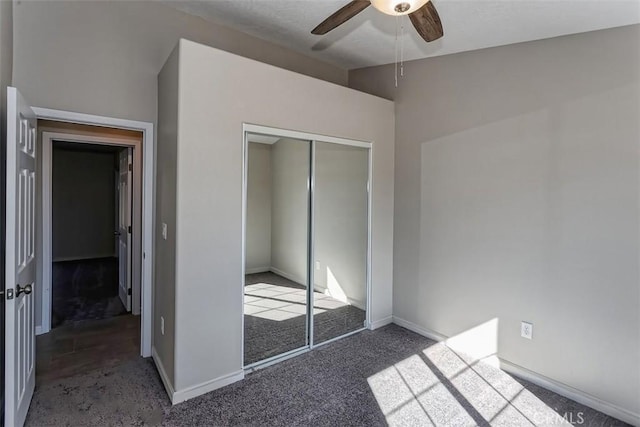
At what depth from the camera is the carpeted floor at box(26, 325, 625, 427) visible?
2154 millimetres

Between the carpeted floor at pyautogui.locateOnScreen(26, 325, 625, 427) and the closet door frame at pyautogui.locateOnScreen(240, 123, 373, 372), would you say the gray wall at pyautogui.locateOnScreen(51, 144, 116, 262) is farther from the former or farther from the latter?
the closet door frame at pyautogui.locateOnScreen(240, 123, 373, 372)

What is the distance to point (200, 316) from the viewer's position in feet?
7.86

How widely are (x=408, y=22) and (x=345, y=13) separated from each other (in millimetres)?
1128

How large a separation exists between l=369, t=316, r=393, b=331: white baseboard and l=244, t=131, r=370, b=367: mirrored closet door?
0.35ft

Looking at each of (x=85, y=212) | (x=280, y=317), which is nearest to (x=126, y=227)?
(x=280, y=317)

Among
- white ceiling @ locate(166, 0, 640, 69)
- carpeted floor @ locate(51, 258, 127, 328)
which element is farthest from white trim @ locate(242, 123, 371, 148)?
carpeted floor @ locate(51, 258, 127, 328)

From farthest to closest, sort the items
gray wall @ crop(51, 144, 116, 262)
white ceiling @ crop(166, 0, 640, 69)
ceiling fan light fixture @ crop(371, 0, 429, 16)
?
gray wall @ crop(51, 144, 116, 262), white ceiling @ crop(166, 0, 640, 69), ceiling fan light fixture @ crop(371, 0, 429, 16)

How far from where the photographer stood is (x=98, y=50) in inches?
103

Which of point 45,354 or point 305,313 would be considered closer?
point 45,354

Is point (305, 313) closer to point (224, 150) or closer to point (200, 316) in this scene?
point (200, 316)

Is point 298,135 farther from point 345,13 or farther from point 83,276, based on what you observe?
point 83,276

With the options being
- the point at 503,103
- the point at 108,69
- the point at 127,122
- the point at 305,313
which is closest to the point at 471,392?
the point at 305,313

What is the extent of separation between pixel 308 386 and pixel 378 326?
129 centimetres

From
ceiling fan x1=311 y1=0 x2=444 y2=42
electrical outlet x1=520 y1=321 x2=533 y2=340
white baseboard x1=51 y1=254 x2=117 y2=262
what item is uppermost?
ceiling fan x1=311 y1=0 x2=444 y2=42
